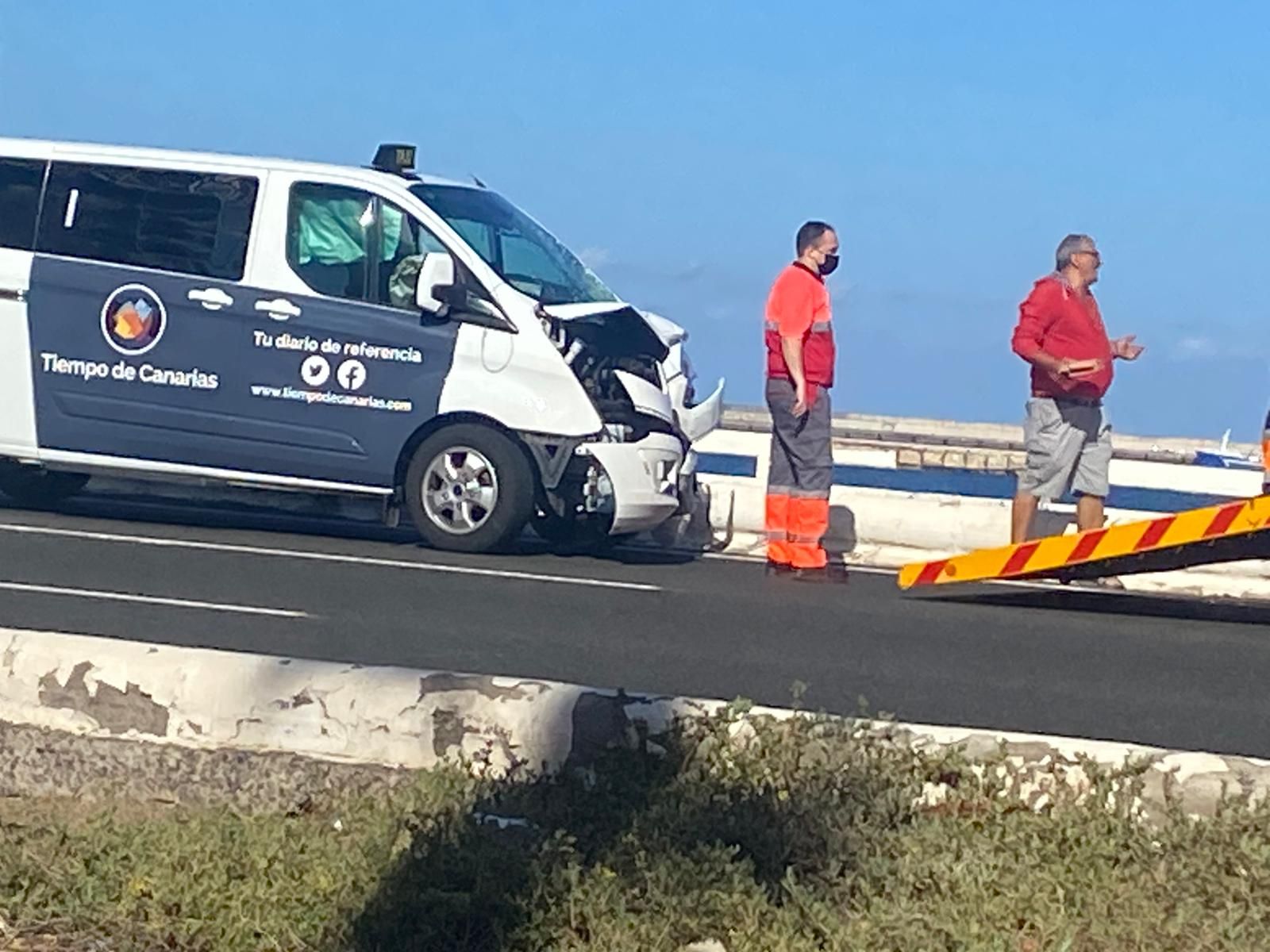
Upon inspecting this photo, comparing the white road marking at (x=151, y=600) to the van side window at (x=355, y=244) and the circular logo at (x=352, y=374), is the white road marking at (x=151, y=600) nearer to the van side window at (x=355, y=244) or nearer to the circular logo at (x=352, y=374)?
the circular logo at (x=352, y=374)

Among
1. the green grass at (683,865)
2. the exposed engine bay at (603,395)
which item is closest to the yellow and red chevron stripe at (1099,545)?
the exposed engine bay at (603,395)

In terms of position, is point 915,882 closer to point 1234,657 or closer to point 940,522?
point 1234,657

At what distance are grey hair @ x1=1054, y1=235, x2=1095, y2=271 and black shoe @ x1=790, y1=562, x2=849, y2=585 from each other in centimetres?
207

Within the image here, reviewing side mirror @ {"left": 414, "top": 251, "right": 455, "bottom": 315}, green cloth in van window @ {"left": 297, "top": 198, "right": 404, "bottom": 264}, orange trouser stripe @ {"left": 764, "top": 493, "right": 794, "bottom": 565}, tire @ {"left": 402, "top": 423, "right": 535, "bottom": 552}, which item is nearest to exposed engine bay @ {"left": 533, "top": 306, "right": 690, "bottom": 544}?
tire @ {"left": 402, "top": 423, "right": 535, "bottom": 552}

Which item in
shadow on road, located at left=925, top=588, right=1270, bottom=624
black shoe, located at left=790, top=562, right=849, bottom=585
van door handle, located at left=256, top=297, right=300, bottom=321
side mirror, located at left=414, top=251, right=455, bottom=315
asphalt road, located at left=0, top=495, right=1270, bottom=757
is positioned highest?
side mirror, located at left=414, top=251, right=455, bottom=315

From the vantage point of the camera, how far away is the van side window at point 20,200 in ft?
40.0

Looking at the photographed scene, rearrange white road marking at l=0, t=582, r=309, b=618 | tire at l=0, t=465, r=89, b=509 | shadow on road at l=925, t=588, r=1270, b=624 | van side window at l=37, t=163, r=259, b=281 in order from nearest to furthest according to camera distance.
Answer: white road marking at l=0, t=582, r=309, b=618 → shadow on road at l=925, t=588, r=1270, b=624 → van side window at l=37, t=163, r=259, b=281 → tire at l=0, t=465, r=89, b=509

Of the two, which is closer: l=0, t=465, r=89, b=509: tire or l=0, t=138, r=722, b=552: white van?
l=0, t=138, r=722, b=552: white van

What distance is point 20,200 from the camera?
40.1 feet

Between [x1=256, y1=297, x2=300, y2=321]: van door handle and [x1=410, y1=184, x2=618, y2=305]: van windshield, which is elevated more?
[x1=410, y1=184, x2=618, y2=305]: van windshield

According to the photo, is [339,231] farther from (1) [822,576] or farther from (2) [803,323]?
(1) [822,576]

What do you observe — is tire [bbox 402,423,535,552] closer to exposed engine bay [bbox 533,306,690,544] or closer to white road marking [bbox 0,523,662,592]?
exposed engine bay [bbox 533,306,690,544]

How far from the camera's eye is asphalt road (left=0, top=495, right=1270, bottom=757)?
26.2ft

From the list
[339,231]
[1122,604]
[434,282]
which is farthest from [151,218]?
[1122,604]
